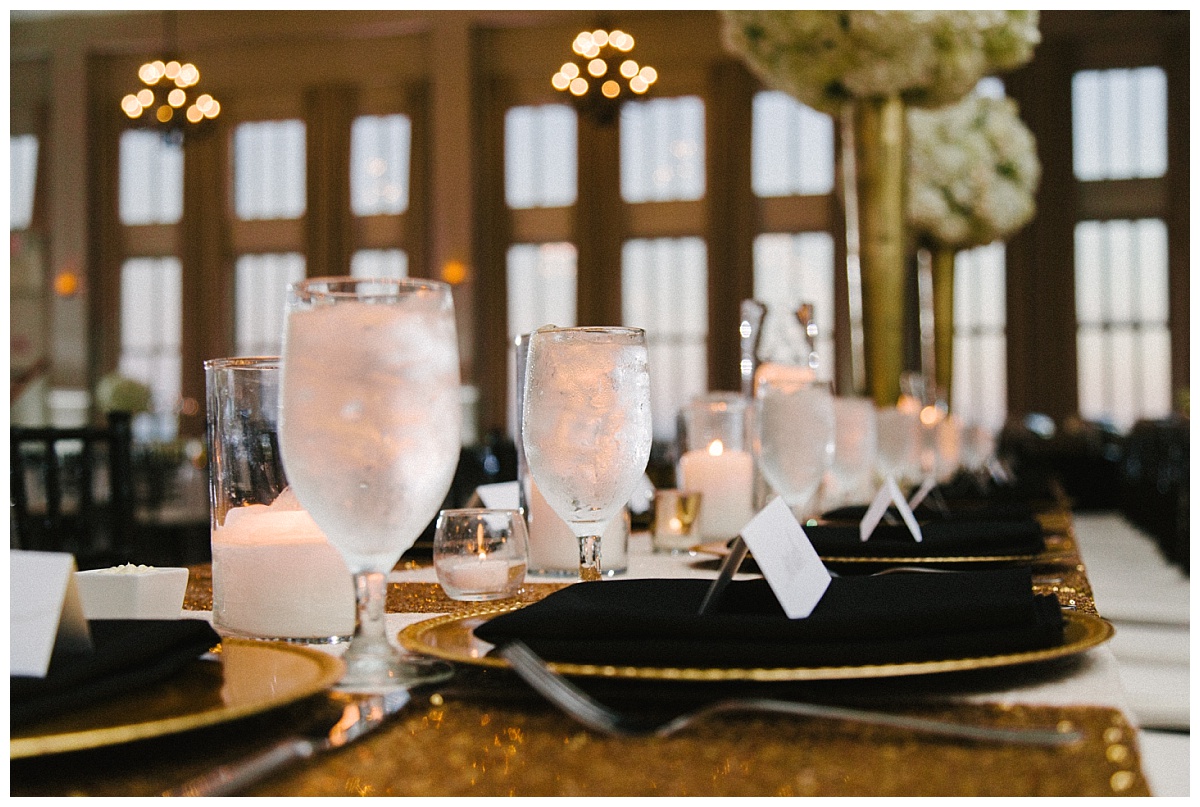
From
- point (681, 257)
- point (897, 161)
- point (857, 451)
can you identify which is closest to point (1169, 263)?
point (681, 257)

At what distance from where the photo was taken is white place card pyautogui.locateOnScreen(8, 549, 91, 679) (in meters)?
0.51

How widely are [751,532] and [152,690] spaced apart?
30cm

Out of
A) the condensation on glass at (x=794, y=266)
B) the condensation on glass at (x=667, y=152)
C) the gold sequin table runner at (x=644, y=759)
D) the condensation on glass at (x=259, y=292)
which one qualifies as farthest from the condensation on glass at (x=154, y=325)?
the gold sequin table runner at (x=644, y=759)

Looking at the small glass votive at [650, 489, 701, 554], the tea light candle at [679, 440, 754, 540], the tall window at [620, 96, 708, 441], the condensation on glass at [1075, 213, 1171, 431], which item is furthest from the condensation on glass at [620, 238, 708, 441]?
the small glass votive at [650, 489, 701, 554]

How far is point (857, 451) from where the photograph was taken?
5.71 feet

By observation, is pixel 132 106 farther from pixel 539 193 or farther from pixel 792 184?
pixel 792 184

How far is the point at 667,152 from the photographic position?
1295cm

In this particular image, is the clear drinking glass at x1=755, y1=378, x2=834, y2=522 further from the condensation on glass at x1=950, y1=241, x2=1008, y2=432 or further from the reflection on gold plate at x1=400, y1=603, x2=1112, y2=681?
the condensation on glass at x1=950, y1=241, x2=1008, y2=432

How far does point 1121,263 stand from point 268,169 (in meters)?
9.27

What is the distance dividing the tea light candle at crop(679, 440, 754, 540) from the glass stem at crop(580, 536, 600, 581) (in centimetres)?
63

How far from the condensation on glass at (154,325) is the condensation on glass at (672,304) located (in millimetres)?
5088

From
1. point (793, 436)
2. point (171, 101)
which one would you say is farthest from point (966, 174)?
point (171, 101)

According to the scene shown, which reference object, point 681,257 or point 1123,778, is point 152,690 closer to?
point 1123,778
